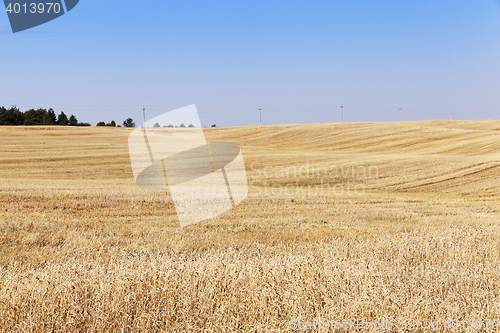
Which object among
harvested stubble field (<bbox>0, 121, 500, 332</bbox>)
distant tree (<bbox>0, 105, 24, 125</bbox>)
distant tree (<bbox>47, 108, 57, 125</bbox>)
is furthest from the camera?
distant tree (<bbox>47, 108, 57, 125</bbox>)

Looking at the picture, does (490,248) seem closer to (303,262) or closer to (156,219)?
(303,262)

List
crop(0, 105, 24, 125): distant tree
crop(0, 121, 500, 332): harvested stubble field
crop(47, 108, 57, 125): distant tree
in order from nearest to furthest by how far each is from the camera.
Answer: crop(0, 121, 500, 332): harvested stubble field → crop(0, 105, 24, 125): distant tree → crop(47, 108, 57, 125): distant tree

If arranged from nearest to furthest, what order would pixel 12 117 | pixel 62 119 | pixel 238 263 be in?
1. pixel 238 263
2. pixel 12 117
3. pixel 62 119

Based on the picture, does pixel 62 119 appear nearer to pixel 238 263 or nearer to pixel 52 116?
pixel 52 116

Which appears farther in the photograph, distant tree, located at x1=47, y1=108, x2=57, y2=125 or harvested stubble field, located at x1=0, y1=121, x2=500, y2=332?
distant tree, located at x1=47, y1=108, x2=57, y2=125

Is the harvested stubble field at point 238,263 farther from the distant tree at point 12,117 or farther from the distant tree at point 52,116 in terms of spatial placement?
the distant tree at point 52,116

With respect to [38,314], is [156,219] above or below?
below

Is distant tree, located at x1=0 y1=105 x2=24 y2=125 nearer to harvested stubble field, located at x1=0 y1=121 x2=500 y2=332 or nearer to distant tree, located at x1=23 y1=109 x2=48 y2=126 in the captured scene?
distant tree, located at x1=23 y1=109 x2=48 y2=126

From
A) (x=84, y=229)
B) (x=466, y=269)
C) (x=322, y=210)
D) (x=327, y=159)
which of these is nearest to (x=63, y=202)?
(x=84, y=229)

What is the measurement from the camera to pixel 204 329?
11.6ft

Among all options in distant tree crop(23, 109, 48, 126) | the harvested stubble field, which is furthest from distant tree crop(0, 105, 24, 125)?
the harvested stubble field

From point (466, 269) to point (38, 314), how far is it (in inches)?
202

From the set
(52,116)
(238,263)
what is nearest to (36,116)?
(52,116)

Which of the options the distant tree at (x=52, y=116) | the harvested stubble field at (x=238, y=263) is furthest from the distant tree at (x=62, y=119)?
the harvested stubble field at (x=238, y=263)
